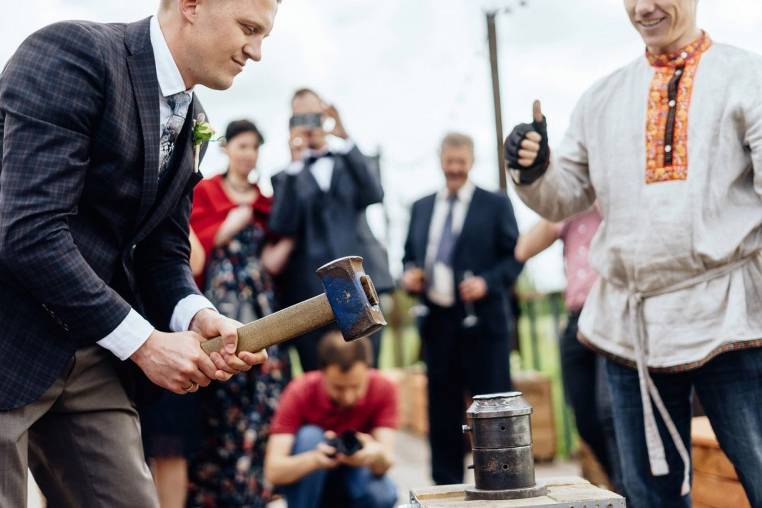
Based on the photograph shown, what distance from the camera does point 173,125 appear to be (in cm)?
287

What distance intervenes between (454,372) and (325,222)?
1.16 metres

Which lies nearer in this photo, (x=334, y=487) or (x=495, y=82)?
(x=334, y=487)

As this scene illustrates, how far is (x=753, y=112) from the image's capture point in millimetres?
3254

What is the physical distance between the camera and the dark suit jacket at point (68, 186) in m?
2.52

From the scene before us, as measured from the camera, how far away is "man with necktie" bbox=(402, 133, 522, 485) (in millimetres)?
6035

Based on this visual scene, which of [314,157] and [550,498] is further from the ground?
[314,157]

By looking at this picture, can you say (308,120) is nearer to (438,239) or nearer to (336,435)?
(438,239)

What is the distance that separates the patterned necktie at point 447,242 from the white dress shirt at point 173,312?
10.6 feet

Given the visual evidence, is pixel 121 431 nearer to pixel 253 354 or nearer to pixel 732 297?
pixel 253 354

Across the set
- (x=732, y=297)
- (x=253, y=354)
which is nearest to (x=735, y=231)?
(x=732, y=297)

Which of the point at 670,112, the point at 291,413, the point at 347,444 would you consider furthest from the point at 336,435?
the point at 670,112

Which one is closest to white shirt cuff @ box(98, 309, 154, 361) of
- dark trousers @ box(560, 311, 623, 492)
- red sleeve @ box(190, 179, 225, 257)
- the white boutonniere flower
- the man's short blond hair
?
the white boutonniere flower

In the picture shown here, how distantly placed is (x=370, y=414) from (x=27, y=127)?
10.2ft

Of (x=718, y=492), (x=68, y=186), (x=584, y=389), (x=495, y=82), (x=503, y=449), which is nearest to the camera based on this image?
(x=68, y=186)
